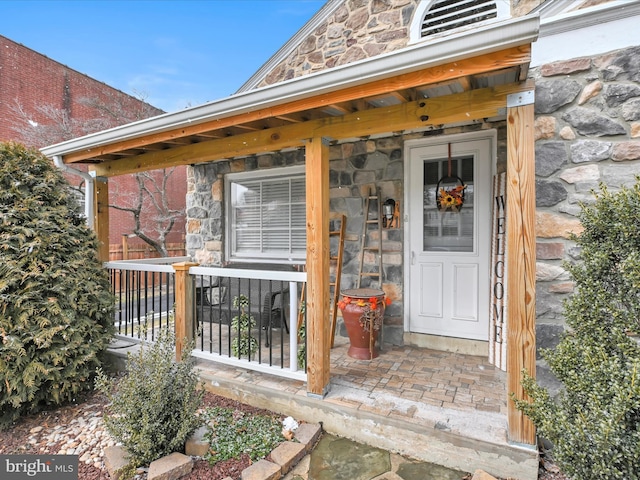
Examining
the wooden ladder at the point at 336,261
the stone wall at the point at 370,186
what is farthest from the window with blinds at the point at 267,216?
the wooden ladder at the point at 336,261

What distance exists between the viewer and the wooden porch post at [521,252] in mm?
1930

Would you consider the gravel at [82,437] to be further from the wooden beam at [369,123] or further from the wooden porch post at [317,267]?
the wooden beam at [369,123]

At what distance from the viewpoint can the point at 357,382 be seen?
9.22 ft

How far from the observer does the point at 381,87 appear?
6.63 feet

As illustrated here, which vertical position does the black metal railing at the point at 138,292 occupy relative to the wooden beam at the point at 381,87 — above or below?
below

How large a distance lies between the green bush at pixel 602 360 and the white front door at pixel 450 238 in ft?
5.96

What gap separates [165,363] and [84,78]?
35.7 ft

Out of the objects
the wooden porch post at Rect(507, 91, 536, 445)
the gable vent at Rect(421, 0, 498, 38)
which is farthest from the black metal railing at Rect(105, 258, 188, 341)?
the gable vent at Rect(421, 0, 498, 38)

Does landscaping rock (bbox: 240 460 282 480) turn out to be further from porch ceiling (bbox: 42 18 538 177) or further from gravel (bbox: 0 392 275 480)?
porch ceiling (bbox: 42 18 538 177)

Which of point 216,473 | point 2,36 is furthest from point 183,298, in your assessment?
point 2,36

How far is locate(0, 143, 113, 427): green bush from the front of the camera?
2586mm

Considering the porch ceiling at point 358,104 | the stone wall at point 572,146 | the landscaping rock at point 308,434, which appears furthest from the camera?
the landscaping rock at point 308,434

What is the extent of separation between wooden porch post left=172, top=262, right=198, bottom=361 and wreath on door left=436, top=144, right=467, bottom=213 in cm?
259

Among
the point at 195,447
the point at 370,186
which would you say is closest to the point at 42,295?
the point at 195,447
